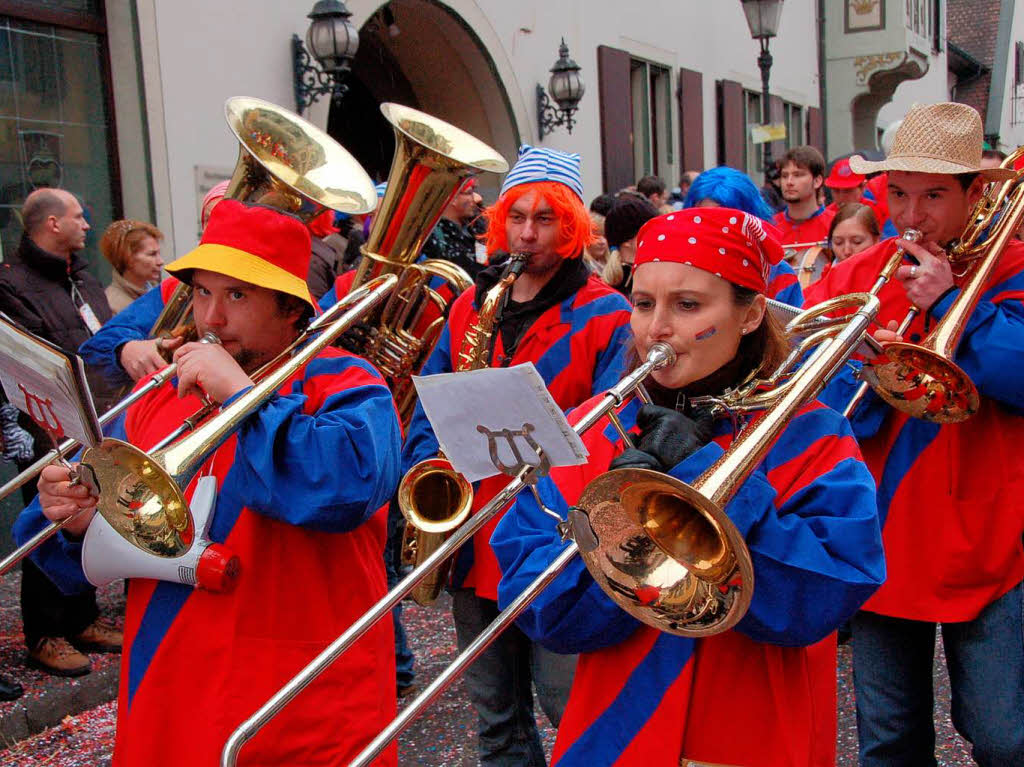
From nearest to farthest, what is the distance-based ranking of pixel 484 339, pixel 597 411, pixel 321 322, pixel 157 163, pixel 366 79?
pixel 597 411
pixel 321 322
pixel 484 339
pixel 157 163
pixel 366 79

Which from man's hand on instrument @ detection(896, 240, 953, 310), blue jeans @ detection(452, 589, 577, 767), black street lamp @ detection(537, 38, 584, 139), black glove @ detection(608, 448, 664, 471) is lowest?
blue jeans @ detection(452, 589, 577, 767)

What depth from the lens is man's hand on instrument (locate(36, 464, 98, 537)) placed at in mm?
2160

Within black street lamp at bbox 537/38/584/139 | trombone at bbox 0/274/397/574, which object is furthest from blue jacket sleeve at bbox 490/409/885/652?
black street lamp at bbox 537/38/584/139

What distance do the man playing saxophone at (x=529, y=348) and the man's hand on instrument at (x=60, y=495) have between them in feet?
3.36

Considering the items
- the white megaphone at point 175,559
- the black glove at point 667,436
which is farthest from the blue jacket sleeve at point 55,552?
the black glove at point 667,436

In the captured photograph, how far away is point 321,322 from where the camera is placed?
2467 millimetres

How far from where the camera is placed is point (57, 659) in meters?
4.47

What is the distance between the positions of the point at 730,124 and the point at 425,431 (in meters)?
12.9

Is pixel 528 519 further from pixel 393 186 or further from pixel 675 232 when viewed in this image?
pixel 393 186

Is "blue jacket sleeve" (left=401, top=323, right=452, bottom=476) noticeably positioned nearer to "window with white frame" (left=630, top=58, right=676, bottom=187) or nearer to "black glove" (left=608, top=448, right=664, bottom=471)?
"black glove" (left=608, top=448, right=664, bottom=471)

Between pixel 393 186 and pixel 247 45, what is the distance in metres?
4.78

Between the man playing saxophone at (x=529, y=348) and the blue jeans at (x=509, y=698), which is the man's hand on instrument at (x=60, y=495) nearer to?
the man playing saxophone at (x=529, y=348)

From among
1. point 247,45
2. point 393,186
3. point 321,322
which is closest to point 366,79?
point 247,45

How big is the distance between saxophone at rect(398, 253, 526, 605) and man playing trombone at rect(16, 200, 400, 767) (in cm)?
55
